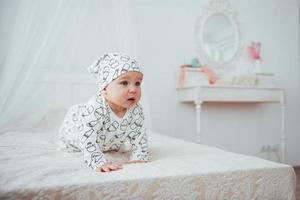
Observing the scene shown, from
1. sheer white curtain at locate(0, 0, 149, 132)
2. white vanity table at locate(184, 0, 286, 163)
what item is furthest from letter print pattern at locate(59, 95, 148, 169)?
white vanity table at locate(184, 0, 286, 163)

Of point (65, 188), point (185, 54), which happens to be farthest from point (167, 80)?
point (65, 188)

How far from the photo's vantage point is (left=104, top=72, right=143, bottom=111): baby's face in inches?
41.8

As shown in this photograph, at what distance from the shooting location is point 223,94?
2.77 m

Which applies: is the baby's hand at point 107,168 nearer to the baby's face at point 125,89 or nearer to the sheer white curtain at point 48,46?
the baby's face at point 125,89

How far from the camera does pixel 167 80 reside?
3010 mm

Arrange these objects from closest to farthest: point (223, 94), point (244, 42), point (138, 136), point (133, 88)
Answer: point (133, 88) < point (138, 136) < point (223, 94) < point (244, 42)

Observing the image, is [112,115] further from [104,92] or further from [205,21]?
[205,21]

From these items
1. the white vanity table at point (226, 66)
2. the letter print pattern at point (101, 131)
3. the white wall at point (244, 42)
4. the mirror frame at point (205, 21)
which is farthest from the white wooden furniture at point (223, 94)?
the letter print pattern at point (101, 131)

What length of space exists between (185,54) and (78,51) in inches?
50.5

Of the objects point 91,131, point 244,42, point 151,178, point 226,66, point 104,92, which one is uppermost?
point 244,42

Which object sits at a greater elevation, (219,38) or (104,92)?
(219,38)

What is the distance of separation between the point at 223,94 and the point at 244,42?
96 centimetres

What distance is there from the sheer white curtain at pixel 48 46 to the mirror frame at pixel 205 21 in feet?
3.57

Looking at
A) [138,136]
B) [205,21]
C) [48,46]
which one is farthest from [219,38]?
[138,136]
